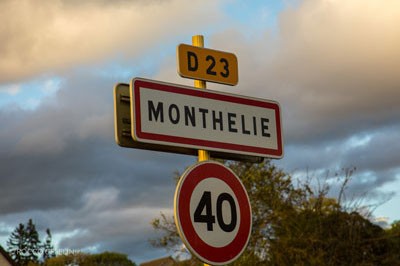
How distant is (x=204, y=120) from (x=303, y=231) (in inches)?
743

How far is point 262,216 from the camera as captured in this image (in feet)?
84.9

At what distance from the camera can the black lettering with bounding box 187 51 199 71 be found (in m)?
5.35

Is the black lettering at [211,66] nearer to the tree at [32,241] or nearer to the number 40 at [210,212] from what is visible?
the number 40 at [210,212]

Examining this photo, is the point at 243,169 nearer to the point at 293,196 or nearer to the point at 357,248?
the point at 293,196

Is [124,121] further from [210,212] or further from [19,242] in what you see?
[19,242]

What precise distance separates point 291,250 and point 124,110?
18725 mm

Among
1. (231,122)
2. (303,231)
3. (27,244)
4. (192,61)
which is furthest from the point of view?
(27,244)

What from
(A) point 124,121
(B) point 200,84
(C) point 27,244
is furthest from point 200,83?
(C) point 27,244

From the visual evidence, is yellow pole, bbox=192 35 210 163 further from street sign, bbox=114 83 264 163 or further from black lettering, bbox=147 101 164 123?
black lettering, bbox=147 101 164 123

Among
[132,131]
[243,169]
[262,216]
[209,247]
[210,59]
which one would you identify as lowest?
[209,247]

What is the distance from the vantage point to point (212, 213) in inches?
197

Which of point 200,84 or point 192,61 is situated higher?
point 192,61

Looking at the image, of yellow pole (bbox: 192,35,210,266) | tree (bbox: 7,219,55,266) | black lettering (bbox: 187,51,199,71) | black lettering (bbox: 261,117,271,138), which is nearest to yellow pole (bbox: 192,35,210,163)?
yellow pole (bbox: 192,35,210,266)

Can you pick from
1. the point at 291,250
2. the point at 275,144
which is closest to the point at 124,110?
the point at 275,144
